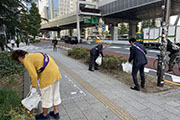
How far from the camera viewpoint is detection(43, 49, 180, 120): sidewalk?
283cm

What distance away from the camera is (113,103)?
11.0 feet

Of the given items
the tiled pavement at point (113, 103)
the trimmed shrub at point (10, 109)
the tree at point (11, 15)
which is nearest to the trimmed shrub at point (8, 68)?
the tree at point (11, 15)

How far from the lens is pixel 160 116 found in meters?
2.81

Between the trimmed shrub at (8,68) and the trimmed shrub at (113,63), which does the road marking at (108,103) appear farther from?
the trimmed shrub at (8,68)

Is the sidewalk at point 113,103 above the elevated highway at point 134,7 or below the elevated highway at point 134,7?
below

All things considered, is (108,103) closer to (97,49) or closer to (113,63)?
(113,63)

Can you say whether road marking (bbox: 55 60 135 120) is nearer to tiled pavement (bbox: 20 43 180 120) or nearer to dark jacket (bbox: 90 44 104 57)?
tiled pavement (bbox: 20 43 180 120)

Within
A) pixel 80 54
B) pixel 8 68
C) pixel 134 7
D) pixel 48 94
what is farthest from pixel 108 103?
pixel 134 7

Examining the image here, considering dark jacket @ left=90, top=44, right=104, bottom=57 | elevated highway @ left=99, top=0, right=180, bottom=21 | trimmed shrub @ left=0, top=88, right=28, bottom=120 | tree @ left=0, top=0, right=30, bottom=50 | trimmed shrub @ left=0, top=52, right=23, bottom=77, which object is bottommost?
trimmed shrub @ left=0, top=88, right=28, bottom=120

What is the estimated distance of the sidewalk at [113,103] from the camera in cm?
283

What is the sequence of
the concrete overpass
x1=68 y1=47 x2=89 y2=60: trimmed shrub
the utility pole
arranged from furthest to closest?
the concrete overpass
x1=68 y1=47 x2=89 y2=60: trimmed shrub
the utility pole

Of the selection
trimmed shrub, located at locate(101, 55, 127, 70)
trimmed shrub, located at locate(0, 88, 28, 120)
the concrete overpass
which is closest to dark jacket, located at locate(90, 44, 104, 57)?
trimmed shrub, located at locate(101, 55, 127, 70)

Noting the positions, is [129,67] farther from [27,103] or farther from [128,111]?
[27,103]

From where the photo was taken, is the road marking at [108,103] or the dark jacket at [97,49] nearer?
the road marking at [108,103]
